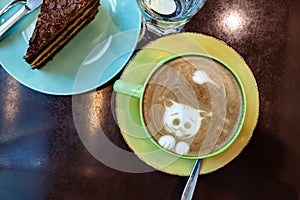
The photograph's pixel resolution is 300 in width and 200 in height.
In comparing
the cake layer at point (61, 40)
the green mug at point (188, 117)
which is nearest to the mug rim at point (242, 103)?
the green mug at point (188, 117)

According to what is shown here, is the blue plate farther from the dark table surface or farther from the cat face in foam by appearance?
the cat face in foam

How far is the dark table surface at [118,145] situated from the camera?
1.12 meters

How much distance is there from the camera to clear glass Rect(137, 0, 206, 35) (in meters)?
1.13

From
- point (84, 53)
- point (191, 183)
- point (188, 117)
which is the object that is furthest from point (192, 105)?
point (84, 53)

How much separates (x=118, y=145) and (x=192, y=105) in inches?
7.6

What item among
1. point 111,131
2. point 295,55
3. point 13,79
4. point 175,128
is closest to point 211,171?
point 175,128

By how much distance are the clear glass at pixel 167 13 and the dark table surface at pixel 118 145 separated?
0.03 metres

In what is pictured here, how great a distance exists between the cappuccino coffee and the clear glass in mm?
97

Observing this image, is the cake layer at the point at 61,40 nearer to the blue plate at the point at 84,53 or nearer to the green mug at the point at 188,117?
the blue plate at the point at 84,53

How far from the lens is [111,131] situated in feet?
3.71

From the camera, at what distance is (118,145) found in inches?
44.1

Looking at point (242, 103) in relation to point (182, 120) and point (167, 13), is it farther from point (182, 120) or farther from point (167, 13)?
point (167, 13)

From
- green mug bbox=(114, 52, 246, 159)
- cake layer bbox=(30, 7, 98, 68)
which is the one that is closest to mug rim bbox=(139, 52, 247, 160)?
green mug bbox=(114, 52, 246, 159)

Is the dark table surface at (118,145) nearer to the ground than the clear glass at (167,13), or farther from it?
nearer to the ground
